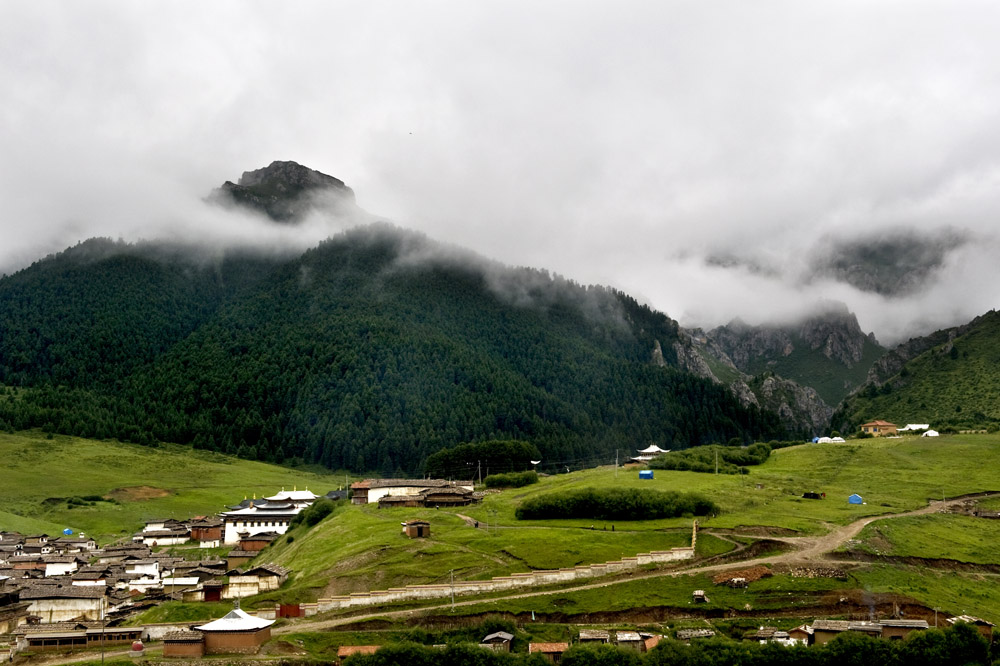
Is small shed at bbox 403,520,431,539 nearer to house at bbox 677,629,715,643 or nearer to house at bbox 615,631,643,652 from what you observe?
house at bbox 615,631,643,652

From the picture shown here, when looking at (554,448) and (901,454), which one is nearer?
(901,454)

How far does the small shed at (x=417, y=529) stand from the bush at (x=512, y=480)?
39417mm

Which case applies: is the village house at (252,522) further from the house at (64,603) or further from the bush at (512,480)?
the house at (64,603)

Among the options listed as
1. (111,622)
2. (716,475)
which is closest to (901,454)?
(716,475)

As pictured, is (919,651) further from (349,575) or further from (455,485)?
(455,485)


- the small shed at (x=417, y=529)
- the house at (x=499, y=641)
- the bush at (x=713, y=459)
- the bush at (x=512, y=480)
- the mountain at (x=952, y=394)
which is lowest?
the house at (x=499, y=641)

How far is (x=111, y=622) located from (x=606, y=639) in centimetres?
4369

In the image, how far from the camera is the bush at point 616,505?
99.9 m

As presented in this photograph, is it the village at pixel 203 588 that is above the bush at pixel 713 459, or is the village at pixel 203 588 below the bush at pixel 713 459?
below

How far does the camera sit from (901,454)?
451ft

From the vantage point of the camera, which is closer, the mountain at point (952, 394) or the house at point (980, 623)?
the house at point (980, 623)

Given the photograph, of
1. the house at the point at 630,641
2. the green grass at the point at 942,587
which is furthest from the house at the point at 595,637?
the green grass at the point at 942,587

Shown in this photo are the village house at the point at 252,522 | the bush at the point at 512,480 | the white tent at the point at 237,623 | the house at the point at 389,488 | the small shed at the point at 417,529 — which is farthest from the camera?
the bush at the point at 512,480

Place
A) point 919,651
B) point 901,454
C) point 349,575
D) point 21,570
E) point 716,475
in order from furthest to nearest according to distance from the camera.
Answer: point 901,454 → point 716,475 → point 21,570 → point 349,575 → point 919,651
